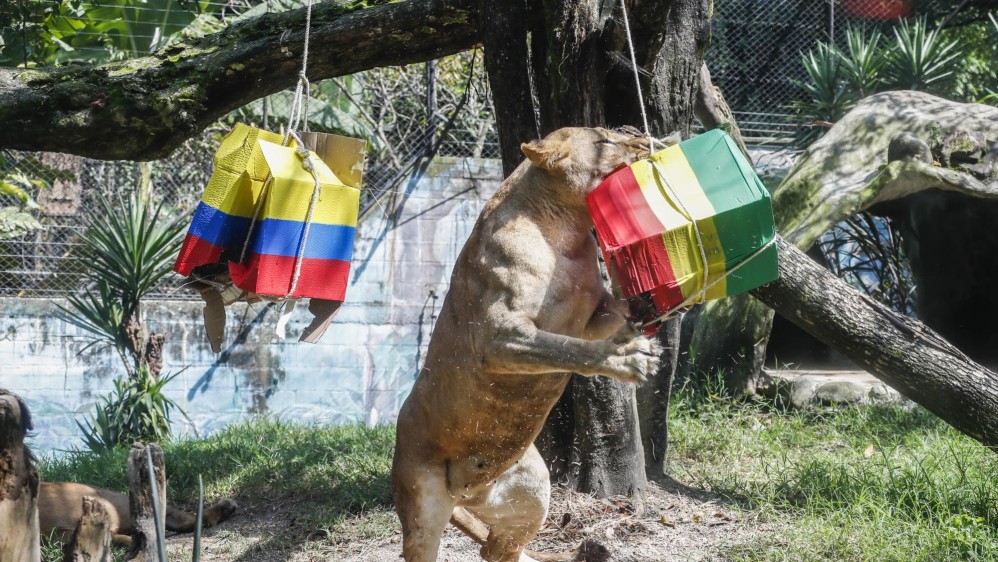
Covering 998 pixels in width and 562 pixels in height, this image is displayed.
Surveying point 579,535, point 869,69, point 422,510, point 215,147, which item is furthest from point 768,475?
point 869,69

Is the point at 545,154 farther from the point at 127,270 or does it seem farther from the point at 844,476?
the point at 127,270

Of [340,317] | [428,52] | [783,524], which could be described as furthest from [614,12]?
[340,317]

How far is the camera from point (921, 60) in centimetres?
1465

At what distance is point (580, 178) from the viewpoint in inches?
150

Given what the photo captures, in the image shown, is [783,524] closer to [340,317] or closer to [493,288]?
[493,288]

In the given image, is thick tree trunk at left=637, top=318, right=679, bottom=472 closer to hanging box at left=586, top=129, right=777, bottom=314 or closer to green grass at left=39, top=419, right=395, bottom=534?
green grass at left=39, top=419, right=395, bottom=534

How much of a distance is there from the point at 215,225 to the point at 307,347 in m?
7.85

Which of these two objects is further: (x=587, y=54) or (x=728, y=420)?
Result: (x=728, y=420)

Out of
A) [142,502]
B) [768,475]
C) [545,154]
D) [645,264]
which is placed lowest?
[768,475]

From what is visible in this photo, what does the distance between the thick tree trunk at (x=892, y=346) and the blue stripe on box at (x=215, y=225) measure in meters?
3.34

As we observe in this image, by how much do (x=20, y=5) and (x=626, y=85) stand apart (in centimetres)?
488

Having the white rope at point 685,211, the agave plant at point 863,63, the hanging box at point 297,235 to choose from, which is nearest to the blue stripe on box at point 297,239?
the hanging box at point 297,235

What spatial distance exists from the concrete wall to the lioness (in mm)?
6581

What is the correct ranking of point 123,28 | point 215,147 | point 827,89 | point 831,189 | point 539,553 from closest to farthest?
point 539,553, point 831,189, point 215,147, point 123,28, point 827,89
